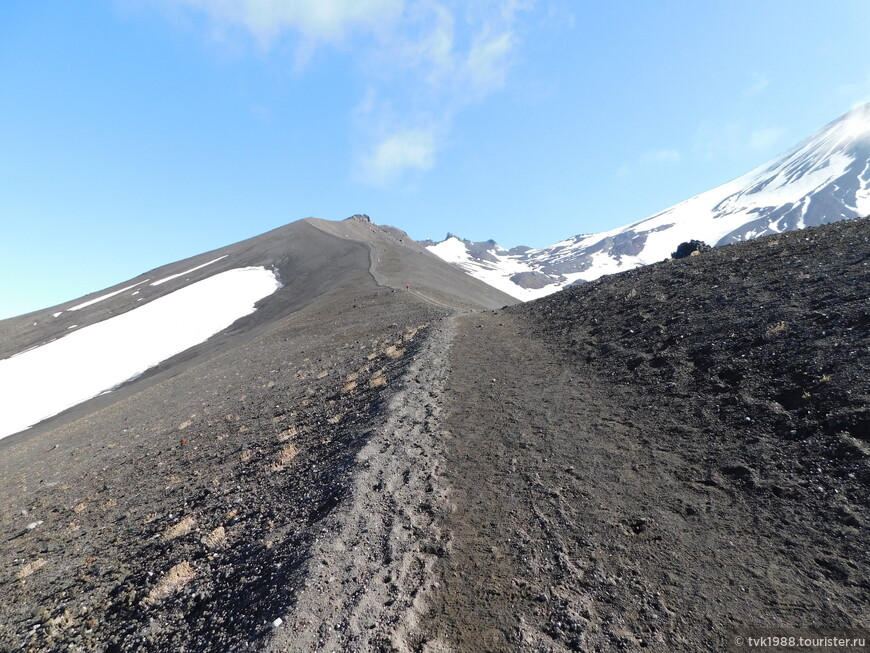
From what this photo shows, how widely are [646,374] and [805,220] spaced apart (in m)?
212

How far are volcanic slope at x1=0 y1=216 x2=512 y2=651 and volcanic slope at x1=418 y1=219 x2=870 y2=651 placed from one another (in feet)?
7.39

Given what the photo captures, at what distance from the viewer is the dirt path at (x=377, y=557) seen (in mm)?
5109

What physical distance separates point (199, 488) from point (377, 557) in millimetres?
6363

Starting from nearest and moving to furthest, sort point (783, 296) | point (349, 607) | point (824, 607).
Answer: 1. point (824, 607)
2. point (349, 607)
3. point (783, 296)

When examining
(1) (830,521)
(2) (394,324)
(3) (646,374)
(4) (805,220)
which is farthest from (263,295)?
(4) (805,220)

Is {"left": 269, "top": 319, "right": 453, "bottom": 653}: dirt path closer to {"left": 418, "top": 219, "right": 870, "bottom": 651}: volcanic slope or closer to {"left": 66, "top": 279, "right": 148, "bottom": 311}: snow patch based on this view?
{"left": 418, "top": 219, "right": 870, "bottom": 651}: volcanic slope

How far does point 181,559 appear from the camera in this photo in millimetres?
7496

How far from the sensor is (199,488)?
10.5 m

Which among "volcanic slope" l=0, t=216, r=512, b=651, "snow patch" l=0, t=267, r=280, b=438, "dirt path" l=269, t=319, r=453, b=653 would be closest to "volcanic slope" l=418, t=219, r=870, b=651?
"dirt path" l=269, t=319, r=453, b=653

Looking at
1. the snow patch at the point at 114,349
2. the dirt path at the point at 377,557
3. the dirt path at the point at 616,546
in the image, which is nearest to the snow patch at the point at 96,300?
the snow patch at the point at 114,349

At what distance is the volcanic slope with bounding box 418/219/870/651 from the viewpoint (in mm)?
5270

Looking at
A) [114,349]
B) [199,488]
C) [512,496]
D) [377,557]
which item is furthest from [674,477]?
[114,349]

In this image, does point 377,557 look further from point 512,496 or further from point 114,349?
point 114,349

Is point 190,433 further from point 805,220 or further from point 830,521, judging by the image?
point 805,220
